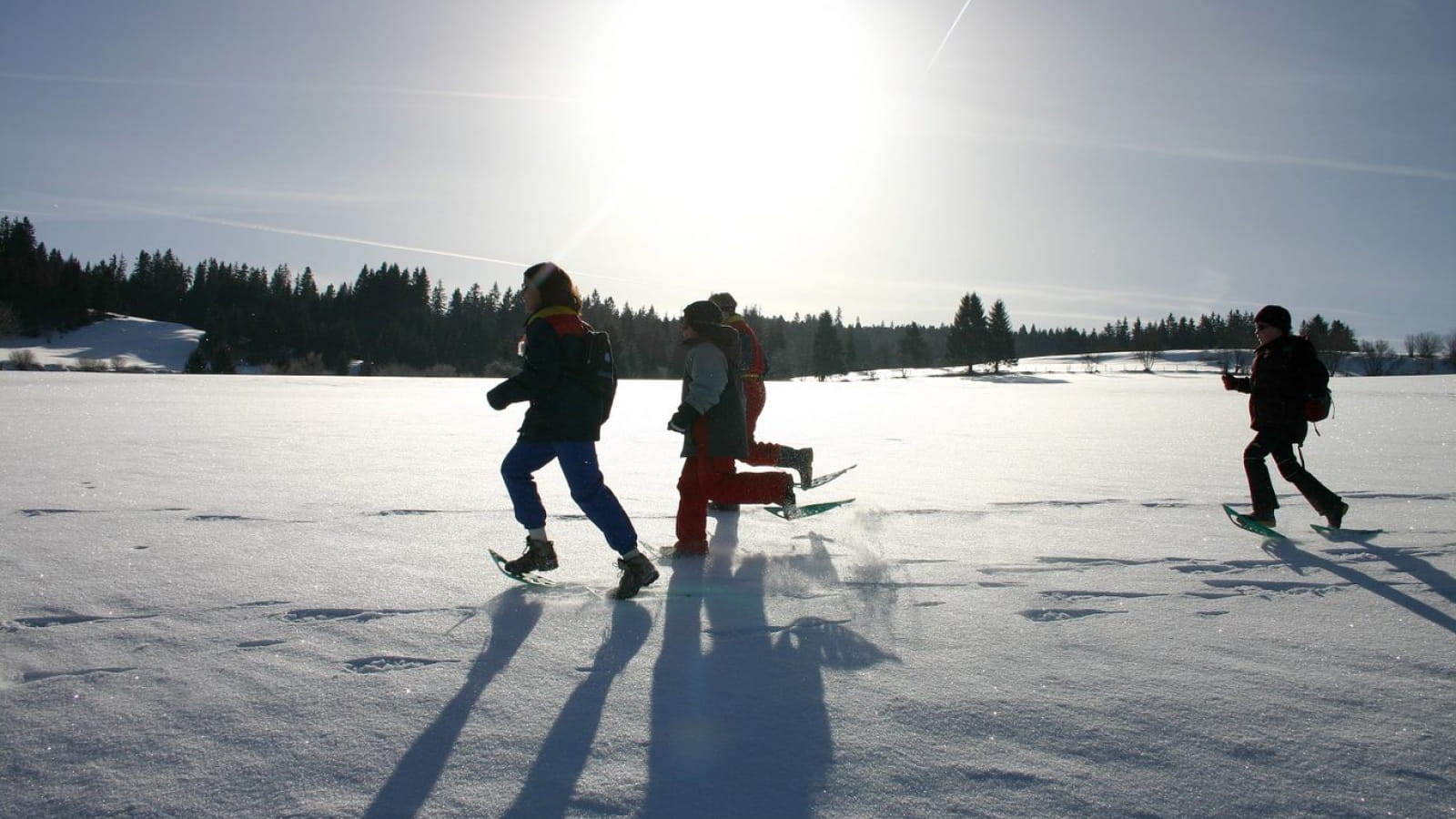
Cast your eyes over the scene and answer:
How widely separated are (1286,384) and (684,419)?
4276 mm

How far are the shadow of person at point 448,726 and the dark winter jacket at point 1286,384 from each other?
16.7ft

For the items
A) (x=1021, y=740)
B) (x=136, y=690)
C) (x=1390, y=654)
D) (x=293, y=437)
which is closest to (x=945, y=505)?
(x=1390, y=654)

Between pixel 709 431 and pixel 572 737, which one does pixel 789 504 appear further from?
pixel 572 737

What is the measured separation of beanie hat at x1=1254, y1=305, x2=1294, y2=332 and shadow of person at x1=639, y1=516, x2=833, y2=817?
14.3ft

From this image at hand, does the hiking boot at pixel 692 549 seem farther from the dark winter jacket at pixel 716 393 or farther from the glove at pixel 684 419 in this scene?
the glove at pixel 684 419

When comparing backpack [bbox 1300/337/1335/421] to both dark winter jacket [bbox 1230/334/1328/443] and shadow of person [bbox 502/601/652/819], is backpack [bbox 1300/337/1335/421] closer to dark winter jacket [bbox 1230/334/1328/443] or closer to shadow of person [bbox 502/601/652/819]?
dark winter jacket [bbox 1230/334/1328/443]

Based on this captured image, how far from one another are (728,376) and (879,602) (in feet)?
5.94

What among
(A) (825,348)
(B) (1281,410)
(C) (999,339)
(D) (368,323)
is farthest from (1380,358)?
(D) (368,323)

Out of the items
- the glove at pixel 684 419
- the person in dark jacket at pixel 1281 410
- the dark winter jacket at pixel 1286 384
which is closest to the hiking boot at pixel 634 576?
the glove at pixel 684 419

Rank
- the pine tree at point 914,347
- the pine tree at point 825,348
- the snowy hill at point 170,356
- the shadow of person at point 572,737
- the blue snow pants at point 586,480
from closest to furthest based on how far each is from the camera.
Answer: the shadow of person at point 572,737, the blue snow pants at point 586,480, the snowy hill at point 170,356, the pine tree at point 825,348, the pine tree at point 914,347

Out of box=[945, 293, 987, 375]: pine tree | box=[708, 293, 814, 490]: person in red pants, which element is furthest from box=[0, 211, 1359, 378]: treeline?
box=[708, 293, 814, 490]: person in red pants

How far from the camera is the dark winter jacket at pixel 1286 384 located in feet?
16.8

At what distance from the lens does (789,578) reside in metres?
3.97

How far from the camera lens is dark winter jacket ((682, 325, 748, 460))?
453 cm
